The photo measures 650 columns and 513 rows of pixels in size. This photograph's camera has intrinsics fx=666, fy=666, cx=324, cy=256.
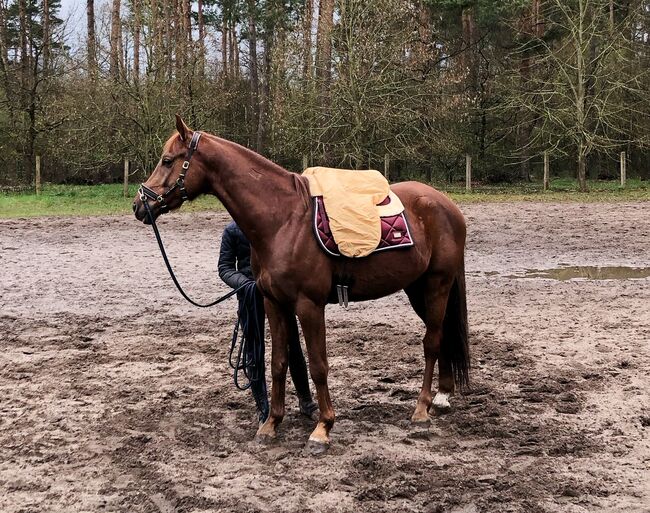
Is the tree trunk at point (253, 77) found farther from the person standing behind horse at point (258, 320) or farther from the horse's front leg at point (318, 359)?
the horse's front leg at point (318, 359)

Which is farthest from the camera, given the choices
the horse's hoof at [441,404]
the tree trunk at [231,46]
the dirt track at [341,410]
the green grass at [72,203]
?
the tree trunk at [231,46]

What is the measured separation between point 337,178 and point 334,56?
1844cm

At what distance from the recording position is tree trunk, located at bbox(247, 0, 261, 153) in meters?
28.0

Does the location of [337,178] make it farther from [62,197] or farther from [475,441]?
[62,197]

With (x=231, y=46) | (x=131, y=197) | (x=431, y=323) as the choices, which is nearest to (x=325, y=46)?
(x=131, y=197)

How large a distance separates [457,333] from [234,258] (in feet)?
5.28

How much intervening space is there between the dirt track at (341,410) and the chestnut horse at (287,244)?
1.36ft

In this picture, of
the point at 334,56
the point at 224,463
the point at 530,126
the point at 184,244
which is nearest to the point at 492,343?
the point at 224,463

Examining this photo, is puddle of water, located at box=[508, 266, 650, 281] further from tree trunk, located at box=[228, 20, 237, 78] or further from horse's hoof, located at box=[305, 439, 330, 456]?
tree trunk, located at box=[228, 20, 237, 78]

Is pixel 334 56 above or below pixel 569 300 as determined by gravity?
above

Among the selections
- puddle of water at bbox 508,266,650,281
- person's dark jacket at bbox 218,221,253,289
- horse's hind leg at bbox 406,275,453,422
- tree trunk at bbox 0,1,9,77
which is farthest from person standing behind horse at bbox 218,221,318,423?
tree trunk at bbox 0,1,9,77

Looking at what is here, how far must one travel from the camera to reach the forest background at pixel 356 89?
21.0 meters

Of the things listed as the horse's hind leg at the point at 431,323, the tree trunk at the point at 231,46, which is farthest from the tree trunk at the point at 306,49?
the horse's hind leg at the point at 431,323

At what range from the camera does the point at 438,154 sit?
82.6 ft
